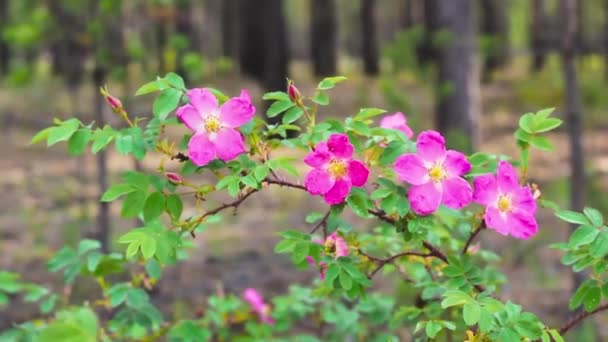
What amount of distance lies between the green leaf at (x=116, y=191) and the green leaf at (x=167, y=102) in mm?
163

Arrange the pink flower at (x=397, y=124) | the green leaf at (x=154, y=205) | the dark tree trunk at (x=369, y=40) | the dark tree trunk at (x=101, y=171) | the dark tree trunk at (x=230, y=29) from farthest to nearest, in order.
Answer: the dark tree trunk at (x=230, y=29), the dark tree trunk at (x=369, y=40), the dark tree trunk at (x=101, y=171), the pink flower at (x=397, y=124), the green leaf at (x=154, y=205)

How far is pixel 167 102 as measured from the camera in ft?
6.29

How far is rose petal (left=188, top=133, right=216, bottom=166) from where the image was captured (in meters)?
1.85

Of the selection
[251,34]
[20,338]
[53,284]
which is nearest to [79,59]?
[53,284]

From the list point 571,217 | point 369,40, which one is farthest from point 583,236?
point 369,40

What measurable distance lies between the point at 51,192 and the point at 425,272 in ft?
19.5

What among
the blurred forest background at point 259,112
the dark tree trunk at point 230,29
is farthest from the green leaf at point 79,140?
the dark tree trunk at point 230,29

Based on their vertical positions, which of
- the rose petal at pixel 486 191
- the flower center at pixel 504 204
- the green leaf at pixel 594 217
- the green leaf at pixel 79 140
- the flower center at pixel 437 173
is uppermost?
the green leaf at pixel 79 140

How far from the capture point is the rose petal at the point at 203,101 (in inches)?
73.6

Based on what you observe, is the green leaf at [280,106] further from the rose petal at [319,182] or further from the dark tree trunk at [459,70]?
the dark tree trunk at [459,70]

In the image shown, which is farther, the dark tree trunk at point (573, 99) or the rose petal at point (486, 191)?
the dark tree trunk at point (573, 99)

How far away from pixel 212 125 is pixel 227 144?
0.17 ft

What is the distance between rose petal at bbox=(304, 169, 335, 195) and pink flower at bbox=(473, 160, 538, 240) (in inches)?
12.9

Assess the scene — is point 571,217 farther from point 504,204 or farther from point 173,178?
point 173,178
